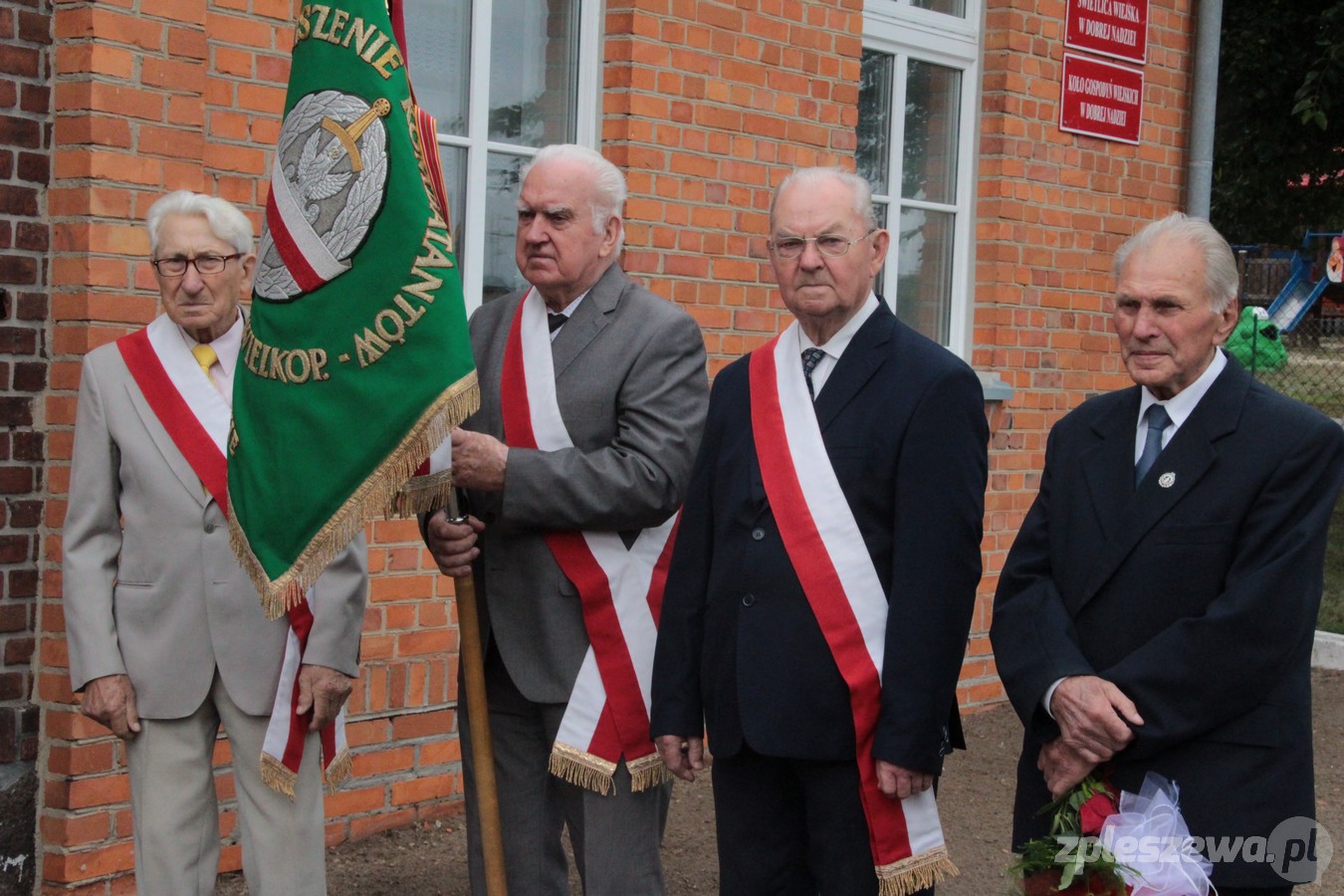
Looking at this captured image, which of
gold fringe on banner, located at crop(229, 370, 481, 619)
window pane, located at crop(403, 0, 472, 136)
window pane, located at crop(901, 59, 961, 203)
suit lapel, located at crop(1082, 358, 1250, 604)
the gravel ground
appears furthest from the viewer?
window pane, located at crop(901, 59, 961, 203)

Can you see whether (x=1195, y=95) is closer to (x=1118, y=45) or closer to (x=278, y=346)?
(x=1118, y=45)

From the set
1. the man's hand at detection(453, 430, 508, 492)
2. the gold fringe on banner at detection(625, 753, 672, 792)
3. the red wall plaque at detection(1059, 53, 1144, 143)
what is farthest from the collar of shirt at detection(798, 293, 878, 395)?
the red wall plaque at detection(1059, 53, 1144, 143)

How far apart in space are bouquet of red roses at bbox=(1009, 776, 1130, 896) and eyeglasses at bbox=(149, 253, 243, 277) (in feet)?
6.93

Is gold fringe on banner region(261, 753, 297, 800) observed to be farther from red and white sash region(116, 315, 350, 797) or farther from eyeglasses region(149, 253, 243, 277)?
eyeglasses region(149, 253, 243, 277)

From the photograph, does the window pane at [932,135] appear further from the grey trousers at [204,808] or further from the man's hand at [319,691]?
the grey trousers at [204,808]

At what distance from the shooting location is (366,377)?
332 cm

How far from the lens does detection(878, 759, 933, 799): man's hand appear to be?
10.4ft

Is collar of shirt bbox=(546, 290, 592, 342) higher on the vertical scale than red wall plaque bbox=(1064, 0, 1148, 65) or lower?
lower

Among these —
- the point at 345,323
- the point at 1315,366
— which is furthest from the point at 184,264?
the point at 1315,366

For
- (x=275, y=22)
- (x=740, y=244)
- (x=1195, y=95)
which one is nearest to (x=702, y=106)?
(x=740, y=244)

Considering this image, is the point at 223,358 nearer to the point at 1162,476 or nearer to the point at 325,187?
the point at 325,187

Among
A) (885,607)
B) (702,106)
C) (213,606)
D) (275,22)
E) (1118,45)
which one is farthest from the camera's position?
(1118,45)

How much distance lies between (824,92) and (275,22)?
2.42 metres

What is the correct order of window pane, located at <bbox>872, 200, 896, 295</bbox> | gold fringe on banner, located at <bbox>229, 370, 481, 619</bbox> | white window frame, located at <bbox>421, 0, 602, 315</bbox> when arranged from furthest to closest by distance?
1. window pane, located at <bbox>872, 200, 896, 295</bbox>
2. white window frame, located at <bbox>421, 0, 602, 315</bbox>
3. gold fringe on banner, located at <bbox>229, 370, 481, 619</bbox>
